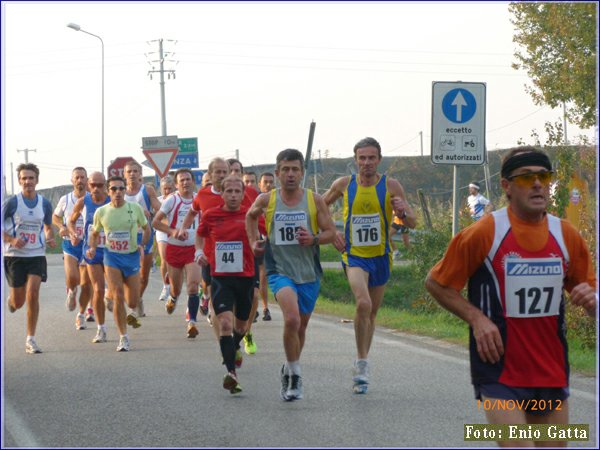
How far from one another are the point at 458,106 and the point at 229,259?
14.7 feet

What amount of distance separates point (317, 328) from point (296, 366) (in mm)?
5399

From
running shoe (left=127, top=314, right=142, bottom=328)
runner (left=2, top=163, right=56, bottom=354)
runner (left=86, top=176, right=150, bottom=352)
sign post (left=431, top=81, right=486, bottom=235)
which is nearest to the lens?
runner (left=2, top=163, right=56, bottom=354)

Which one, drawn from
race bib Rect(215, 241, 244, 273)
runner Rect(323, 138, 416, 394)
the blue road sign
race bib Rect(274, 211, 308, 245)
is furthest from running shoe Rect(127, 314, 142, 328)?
race bib Rect(274, 211, 308, 245)

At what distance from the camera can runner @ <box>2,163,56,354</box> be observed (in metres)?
12.6

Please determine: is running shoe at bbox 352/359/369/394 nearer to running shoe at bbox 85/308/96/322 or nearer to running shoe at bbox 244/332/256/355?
running shoe at bbox 244/332/256/355

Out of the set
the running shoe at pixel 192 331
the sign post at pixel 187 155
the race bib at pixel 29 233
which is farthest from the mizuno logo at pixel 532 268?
the sign post at pixel 187 155

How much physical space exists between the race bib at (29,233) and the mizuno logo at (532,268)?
8.35m

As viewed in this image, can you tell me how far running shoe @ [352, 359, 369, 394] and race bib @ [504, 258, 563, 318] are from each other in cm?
429

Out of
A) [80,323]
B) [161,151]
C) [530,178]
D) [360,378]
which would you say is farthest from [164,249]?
[161,151]

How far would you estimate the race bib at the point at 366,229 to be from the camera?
995cm

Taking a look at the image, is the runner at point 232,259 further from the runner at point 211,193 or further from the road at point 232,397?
the runner at point 211,193

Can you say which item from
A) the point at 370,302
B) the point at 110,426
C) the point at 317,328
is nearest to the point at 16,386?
the point at 110,426

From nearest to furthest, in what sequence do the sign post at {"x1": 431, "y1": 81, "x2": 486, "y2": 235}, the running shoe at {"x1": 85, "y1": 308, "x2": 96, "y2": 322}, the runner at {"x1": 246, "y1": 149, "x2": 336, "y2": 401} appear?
the runner at {"x1": 246, "y1": 149, "x2": 336, "y2": 401}
the sign post at {"x1": 431, "y1": 81, "x2": 486, "y2": 235}
the running shoe at {"x1": 85, "y1": 308, "x2": 96, "y2": 322}

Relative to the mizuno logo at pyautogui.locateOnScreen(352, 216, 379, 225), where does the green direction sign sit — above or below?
above
